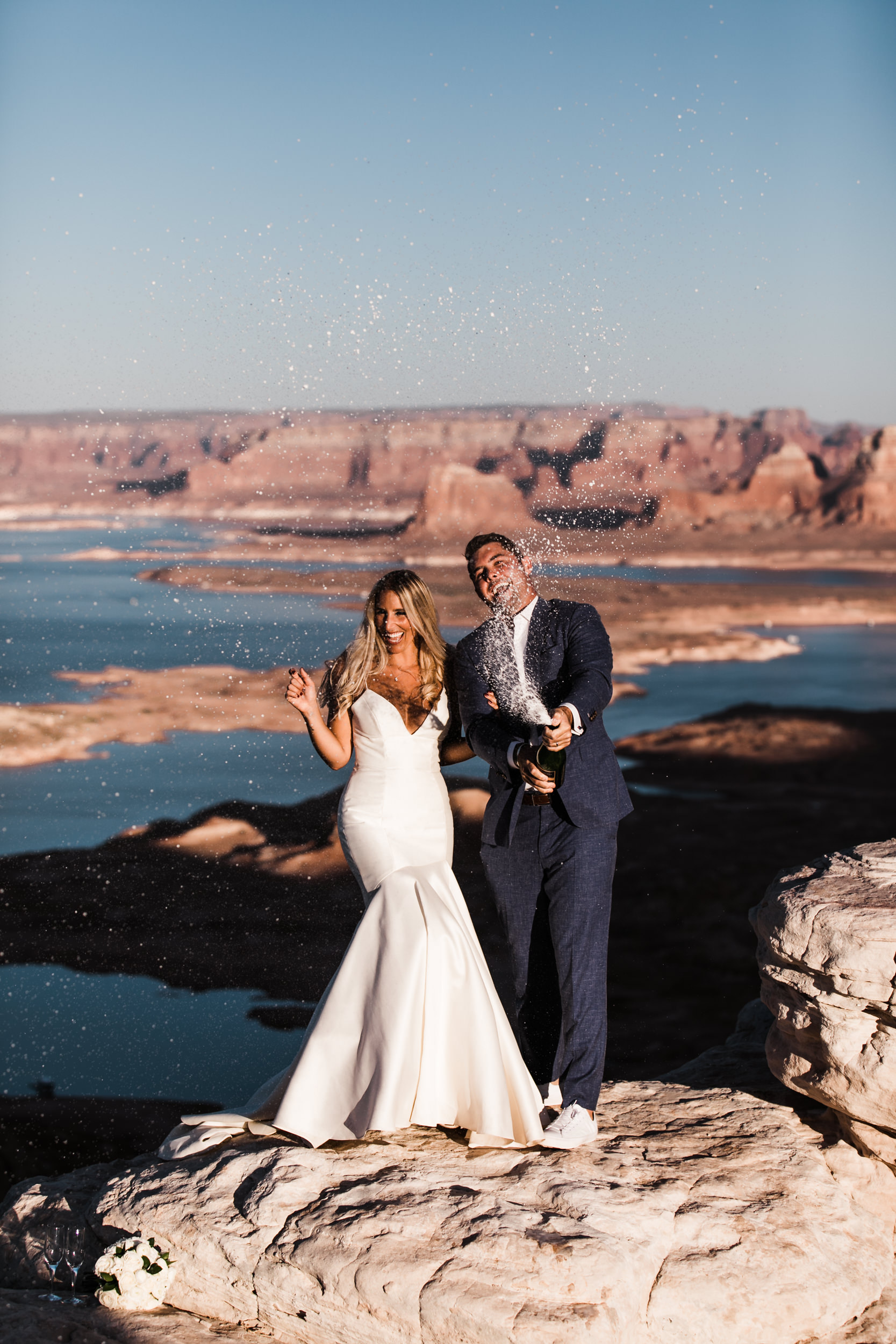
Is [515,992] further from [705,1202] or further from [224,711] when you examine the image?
[224,711]

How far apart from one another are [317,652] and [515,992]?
45438 mm

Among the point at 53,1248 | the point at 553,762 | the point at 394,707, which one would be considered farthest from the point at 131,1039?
the point at 553,762

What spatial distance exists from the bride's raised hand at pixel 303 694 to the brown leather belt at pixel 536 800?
0.78 m

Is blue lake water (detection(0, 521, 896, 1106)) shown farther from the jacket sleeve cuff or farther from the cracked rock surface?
the jacket sleeve cuff

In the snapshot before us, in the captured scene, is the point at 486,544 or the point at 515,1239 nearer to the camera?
the point at 515,1239

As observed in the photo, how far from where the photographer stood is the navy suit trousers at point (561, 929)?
12.0ft

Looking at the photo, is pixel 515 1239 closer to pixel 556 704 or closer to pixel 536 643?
pixel 556 704

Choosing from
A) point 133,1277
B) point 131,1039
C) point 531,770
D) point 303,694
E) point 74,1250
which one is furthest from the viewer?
point 131,1039

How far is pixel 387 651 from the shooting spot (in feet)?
12.6

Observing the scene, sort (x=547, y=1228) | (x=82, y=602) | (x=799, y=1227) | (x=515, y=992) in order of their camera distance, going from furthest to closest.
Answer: (x=82, y=602)
(x=515, y=992)
(x=799, y=1227)
(x=547, y=1228)

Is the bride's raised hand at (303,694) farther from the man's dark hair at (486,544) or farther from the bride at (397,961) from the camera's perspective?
the man's dark hair at (486,544)

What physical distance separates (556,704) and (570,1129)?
1.42m

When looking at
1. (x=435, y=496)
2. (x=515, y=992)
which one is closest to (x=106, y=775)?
(x=435, y=496)

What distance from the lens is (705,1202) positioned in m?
3.48
